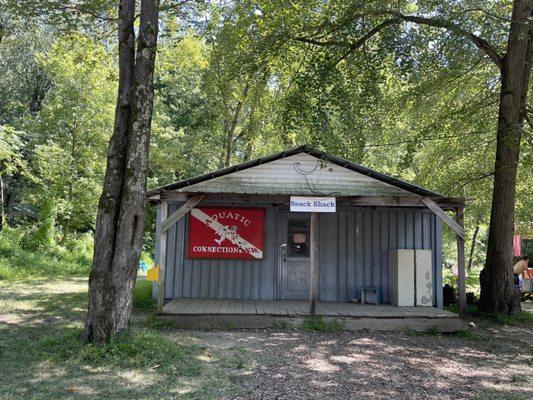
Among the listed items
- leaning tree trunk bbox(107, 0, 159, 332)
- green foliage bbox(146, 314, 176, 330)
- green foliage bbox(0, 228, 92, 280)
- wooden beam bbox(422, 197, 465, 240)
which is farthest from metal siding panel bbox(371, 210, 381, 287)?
green foliage bbox(0, 228, 92, 280)

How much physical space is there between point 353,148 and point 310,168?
2.32 metres

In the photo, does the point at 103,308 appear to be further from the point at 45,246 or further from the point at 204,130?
the point at 204,130

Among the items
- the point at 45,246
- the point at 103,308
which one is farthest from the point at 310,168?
the point at 45,246


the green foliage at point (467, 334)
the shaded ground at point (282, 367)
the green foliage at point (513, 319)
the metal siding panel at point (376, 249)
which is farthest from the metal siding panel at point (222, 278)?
the green foliage at point (513, 319)

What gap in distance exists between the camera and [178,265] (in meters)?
10.6

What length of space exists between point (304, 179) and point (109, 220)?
525 centimetres

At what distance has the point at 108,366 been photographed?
541 centimetres

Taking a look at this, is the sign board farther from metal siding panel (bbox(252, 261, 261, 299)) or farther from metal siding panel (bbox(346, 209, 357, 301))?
metal siding panel (bbox(252, 261, 261, 299))

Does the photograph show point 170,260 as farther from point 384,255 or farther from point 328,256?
point 384,255

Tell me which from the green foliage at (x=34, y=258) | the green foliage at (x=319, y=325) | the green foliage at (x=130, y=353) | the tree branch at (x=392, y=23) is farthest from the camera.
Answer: the green foliage at (x=34, y=258)

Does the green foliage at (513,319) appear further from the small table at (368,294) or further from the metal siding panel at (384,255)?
the small table at (368,294)

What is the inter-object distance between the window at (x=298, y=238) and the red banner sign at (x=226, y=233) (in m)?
0.70

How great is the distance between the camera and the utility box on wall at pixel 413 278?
10055 mm

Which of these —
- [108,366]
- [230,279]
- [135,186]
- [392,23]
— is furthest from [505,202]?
[108,366]
